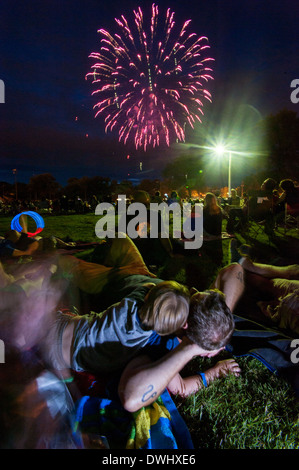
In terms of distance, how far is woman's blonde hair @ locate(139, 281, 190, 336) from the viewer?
1856 mm

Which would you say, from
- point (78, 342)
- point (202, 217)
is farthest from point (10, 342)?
point (202, 217)

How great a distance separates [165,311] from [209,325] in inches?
13.7

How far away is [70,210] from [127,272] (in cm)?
1994

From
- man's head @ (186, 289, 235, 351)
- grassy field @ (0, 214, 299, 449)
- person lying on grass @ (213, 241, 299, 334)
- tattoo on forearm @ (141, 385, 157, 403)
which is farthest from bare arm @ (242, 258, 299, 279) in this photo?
tattoo on forearm @ (141, 385, 157, 403)

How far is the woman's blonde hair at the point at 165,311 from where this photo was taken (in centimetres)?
186

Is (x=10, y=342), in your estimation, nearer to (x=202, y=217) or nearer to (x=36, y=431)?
(x=36, y=431)

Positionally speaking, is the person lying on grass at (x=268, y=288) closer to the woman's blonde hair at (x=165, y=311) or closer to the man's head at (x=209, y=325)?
the man's head at (x=209, y=325)

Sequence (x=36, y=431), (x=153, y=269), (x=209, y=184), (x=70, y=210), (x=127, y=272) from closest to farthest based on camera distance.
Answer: (x=36, y=431) < (x=127, y=272) < (x=153, y=269) < (x=70, y=210) < (x=209, y=184)

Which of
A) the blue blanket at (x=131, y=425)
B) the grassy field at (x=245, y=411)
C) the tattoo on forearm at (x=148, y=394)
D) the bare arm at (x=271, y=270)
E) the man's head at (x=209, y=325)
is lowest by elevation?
the grassy field at (x=245, y=411)

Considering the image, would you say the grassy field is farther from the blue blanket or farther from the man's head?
the man's head

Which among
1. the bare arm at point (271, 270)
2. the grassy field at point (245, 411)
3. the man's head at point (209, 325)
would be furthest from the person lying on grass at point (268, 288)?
the man's head at point (209, 325)

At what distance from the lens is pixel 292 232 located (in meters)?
9.01

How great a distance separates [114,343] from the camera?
1.94m

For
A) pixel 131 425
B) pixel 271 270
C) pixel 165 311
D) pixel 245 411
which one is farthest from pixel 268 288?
pixel 131 425
